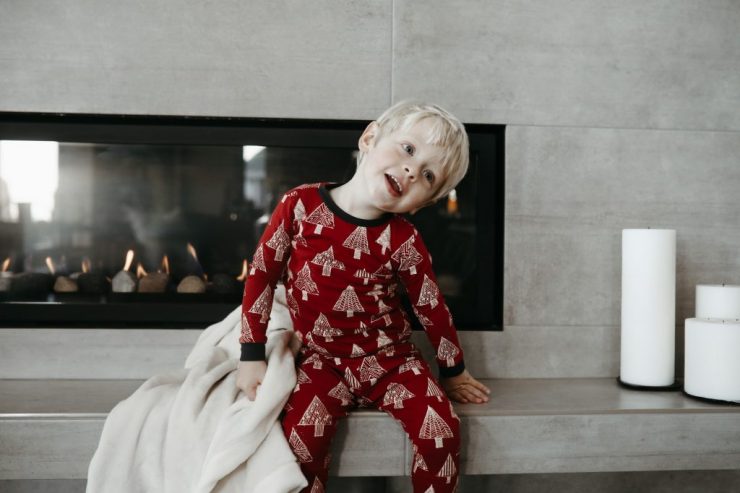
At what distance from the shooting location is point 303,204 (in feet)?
3.81

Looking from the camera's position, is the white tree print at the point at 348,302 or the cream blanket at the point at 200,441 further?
the white tree print at the point at 348,302

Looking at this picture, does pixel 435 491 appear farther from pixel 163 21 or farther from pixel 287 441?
pixel 163 21

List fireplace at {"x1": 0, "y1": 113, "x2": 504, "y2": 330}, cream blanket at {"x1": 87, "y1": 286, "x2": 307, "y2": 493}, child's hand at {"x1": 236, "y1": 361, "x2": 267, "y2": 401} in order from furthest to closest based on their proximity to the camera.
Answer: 1. fireplace at {"x1": 0, "y1": 113, "x2": 504, "y2": 330}
2. child's hand at {"x1": 236, "y1": 361, "x2": 267, "y2": 401}
3. cream blanket at {"x1": 87, "y1": 286, "x2": 307, "y2": 493}

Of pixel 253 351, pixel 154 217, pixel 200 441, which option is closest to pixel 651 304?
pixel 253 351

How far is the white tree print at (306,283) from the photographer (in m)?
1.14

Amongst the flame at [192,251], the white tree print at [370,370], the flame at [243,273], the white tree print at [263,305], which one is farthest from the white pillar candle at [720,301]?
the flame at [192,251]

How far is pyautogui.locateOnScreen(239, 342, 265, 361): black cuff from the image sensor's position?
112 centimetres

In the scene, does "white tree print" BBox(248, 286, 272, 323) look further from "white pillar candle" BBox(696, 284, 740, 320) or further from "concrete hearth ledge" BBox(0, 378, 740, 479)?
"white pillar candle" BBox(696, 284, 740, 320)

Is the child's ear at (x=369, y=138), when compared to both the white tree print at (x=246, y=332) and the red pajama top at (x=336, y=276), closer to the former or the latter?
the red pajama top at (x=336, y=276)

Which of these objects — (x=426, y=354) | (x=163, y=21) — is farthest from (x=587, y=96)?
(x=163, y=21)

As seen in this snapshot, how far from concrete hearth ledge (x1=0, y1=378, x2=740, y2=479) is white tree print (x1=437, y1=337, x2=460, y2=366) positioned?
98mm

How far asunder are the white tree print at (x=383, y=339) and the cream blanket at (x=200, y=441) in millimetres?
182

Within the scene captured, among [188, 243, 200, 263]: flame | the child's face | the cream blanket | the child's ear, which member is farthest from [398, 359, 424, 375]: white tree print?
[188, 243, 200, 263]: flame

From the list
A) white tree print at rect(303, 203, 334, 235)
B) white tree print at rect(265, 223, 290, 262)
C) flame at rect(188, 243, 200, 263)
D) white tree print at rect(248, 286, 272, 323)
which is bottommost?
white tree print at rect(248, 286, 272, 323)
